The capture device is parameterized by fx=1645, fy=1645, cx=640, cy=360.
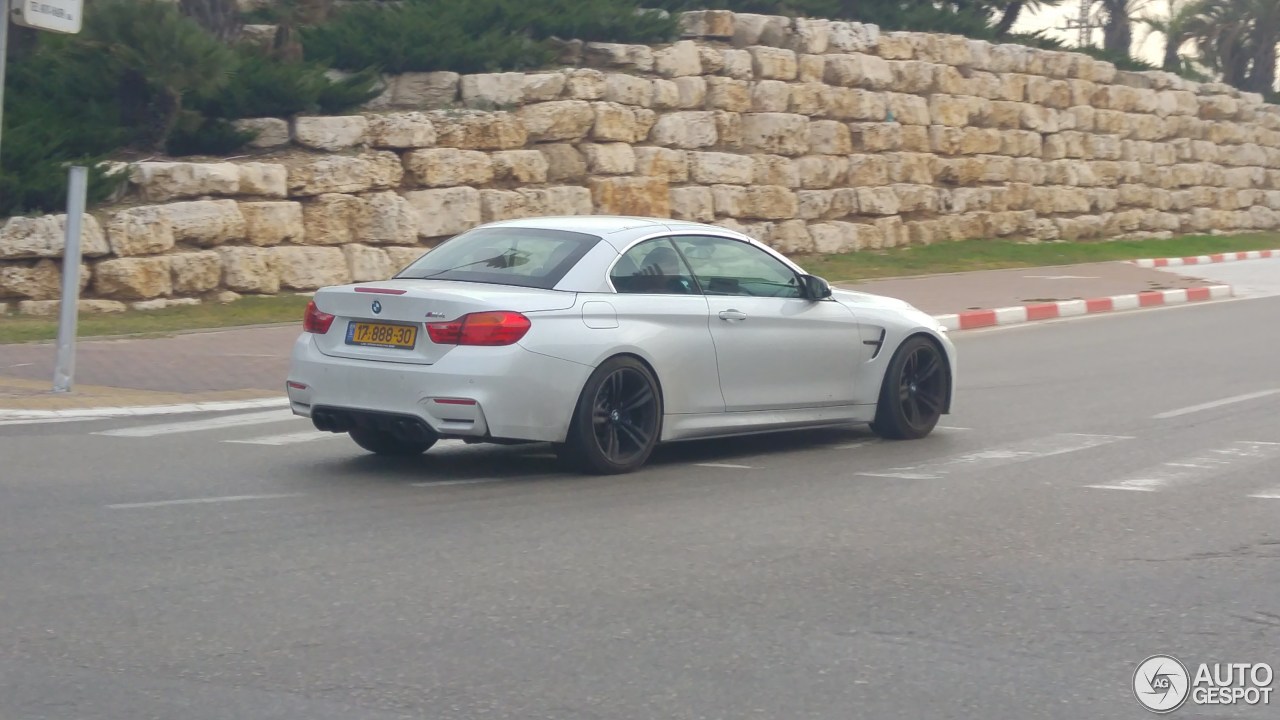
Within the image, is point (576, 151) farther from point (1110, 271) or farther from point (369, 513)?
point (369, 513)

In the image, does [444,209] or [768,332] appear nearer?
[768,332]

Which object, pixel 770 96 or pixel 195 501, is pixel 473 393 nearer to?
pixel 195 501

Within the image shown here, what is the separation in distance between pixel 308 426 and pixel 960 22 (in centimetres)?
2481

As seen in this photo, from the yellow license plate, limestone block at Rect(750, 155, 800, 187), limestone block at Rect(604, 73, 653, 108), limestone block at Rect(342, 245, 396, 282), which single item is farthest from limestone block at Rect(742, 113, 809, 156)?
the yellow license plate

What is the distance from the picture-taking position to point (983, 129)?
3189cm

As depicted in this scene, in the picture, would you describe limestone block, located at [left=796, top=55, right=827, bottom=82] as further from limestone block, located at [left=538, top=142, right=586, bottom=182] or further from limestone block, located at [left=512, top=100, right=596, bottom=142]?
limestone block, located at [left=538, top=142, right=586, bottom=182]

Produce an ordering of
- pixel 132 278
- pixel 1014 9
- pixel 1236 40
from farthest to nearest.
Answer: pixel 1236 40 < pixel 1014 9 < pixel 132 278

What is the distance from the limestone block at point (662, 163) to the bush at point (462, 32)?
6.10 feet

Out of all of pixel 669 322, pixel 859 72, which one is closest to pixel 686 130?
pixel 859 72

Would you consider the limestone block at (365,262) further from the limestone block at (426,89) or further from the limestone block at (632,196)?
the limestone block at (632,196)

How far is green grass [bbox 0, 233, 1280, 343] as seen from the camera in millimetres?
15898

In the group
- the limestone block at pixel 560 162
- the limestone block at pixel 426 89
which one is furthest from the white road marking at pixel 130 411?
the limestone block at pixel 560 162

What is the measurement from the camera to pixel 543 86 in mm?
22328

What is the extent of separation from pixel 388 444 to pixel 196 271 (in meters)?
8.80
